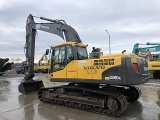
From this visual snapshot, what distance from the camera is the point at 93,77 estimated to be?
826cm

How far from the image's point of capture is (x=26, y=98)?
11.1 meters

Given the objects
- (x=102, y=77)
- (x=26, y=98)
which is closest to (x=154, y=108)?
(x=102, y=77)

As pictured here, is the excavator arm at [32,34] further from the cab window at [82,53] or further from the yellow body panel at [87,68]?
the yellow body panel at [87,68]

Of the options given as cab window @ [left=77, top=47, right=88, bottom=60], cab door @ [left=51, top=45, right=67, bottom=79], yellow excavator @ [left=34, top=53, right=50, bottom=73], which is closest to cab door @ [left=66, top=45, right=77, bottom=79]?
cab door @ [left=51, top=45, right=67, bottom=79]

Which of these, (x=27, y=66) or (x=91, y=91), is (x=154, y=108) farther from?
(x=27, y=66)

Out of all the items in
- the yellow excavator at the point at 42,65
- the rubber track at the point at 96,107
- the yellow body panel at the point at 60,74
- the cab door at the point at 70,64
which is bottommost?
the rubber track at the point at 96,107

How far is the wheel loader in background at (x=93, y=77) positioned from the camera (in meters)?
7.65

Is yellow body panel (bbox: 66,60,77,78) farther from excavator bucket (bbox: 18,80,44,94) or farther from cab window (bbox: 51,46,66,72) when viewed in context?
excavator bucket (bbox: 18,80,44,94)

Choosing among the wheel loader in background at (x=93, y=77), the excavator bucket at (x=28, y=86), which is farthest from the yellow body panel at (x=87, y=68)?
the excavator bucket at (x=28, y=86)

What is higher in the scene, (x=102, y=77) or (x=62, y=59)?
(x=62, y=59)

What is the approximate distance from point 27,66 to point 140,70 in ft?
23.3

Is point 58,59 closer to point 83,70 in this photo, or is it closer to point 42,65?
point 83,70

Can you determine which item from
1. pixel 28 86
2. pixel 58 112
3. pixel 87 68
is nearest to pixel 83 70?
pixel 87 68

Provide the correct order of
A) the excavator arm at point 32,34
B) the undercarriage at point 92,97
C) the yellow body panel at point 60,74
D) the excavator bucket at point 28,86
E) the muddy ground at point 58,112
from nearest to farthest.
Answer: the muddy ground at point 58,112
the undercarriage at point 92,97
the yellow body panel at point 60,74
the excavator arm at point 32,34
the excavator bucket at point 28,86
